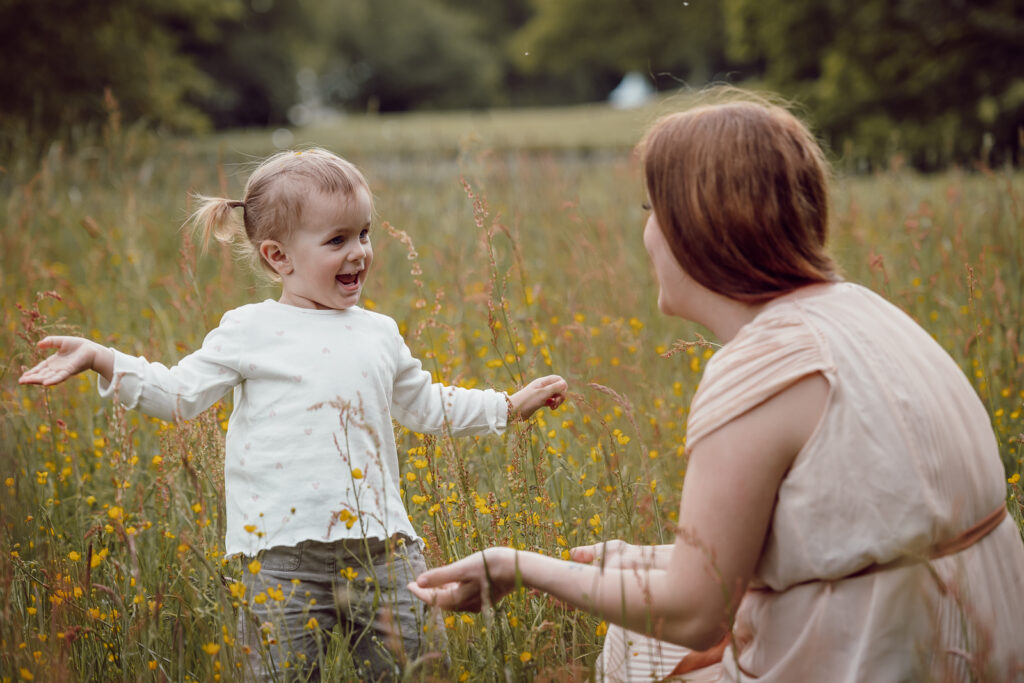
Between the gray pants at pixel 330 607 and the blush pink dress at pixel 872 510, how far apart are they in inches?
29.7

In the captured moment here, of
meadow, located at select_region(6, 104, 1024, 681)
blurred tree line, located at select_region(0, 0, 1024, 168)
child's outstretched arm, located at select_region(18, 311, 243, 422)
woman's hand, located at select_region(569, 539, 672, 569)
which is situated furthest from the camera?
blurred tree line, located at select_region(0, 0, 1024, 168)

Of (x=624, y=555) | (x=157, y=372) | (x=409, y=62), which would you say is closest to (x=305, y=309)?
(x=157, y=372)

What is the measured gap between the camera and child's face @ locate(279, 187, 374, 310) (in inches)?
83.9

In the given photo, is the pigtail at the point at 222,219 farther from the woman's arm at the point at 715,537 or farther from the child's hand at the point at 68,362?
the woman's arm at the point at 715,537

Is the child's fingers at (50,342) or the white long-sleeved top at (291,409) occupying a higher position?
the child's fingers at (50,342)

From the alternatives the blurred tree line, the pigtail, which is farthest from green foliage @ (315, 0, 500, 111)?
the pigtail

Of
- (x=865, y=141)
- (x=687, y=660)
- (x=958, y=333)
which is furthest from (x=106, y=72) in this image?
(x=687, y=660)

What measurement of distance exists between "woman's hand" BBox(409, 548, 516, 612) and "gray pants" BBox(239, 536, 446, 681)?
0.54ft

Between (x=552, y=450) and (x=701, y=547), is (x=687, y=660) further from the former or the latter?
(x=552, y=450)

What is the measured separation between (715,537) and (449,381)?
1625 mm

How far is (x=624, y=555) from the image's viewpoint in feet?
6.12

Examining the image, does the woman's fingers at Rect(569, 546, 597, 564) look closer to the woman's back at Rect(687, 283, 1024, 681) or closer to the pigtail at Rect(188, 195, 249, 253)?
the woman's back at Rect(687, 283, 1024, 681)

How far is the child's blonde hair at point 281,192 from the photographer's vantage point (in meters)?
2.14

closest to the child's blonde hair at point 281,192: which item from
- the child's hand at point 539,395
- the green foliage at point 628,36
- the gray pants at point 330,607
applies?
the child's hand at point 539,395
